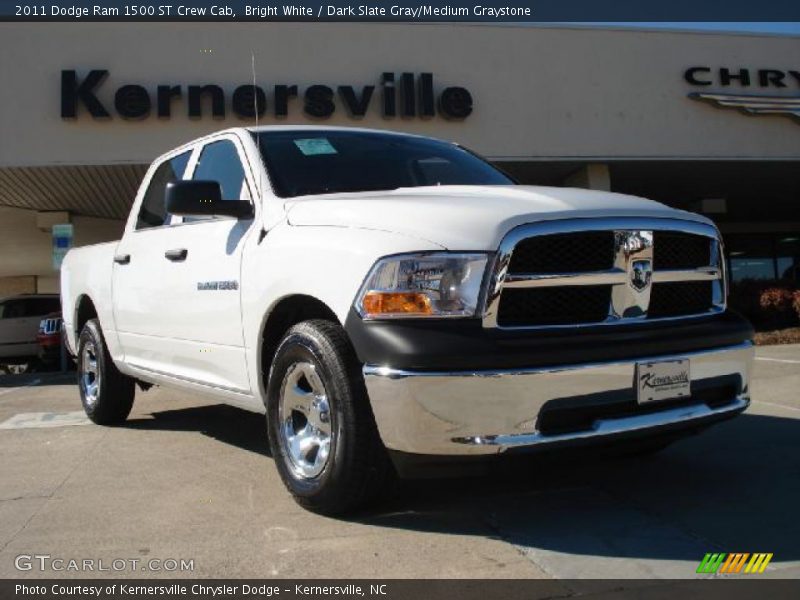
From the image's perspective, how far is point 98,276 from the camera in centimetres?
564

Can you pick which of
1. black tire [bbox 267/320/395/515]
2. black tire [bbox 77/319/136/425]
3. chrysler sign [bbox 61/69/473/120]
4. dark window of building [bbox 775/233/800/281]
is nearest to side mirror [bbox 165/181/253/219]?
black tire [bbox 267/320/395/515]

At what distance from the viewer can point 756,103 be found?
14.6 metres

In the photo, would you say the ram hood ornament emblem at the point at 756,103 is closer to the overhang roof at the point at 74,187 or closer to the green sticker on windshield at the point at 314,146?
the overhang roof at the point at 74,187

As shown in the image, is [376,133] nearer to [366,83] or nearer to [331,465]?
[331,465]

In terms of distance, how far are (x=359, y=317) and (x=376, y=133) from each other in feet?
6.65

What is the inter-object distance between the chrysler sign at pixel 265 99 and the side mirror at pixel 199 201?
915 cm

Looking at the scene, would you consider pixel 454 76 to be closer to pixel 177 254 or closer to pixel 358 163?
pixel 358 163

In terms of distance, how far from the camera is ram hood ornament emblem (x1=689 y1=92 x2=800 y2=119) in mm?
14508

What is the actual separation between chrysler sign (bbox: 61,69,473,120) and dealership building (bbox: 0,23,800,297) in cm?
2

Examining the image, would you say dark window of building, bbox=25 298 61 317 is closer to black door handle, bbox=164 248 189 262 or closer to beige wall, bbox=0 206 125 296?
beige wall, bbox=0 206 125 296

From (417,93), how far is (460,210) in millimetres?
11083

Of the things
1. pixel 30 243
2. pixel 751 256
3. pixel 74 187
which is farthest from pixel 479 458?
pixel 30 243

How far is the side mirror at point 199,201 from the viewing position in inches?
146
